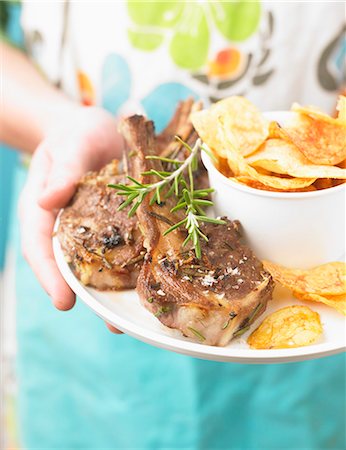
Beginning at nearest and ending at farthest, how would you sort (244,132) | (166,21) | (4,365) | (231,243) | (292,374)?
1. (231,243)
2. (244,132)
3. (166,21)
4. (292,374)
5. (4,365)

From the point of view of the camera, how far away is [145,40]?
172 centimetres

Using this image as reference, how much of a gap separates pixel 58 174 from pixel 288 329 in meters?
0.60

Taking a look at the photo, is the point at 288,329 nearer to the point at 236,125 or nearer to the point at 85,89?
the point at 236,125

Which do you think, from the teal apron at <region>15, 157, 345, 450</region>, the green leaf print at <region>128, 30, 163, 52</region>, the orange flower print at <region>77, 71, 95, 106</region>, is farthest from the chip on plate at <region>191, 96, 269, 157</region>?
the teal apron at <region>15, 157, 345, 450</region>

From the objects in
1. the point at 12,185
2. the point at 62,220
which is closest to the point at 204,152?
the point at 62,220

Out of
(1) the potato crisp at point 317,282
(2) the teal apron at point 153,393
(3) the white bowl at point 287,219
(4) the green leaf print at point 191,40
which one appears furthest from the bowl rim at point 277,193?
(2) the teal apron at point 153,393

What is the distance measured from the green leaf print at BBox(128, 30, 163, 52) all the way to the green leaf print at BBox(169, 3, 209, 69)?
0.04m

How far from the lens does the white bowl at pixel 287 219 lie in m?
1.13

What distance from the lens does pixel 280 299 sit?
1.18 meters

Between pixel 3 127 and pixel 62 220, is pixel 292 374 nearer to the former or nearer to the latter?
pixel 62 220

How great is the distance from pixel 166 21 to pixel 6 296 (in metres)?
1.96

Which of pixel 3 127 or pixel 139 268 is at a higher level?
pixel 139 268

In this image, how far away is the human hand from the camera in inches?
50.9

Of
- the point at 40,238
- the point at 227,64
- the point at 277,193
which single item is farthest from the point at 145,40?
the point at 277,193
